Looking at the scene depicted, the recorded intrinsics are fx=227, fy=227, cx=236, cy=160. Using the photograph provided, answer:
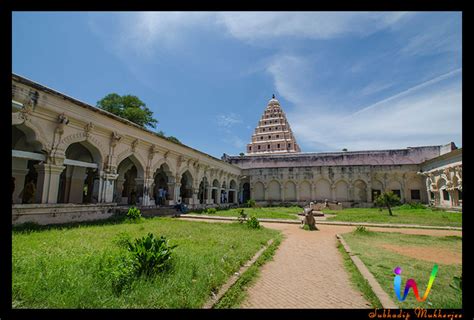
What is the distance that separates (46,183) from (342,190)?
101ft

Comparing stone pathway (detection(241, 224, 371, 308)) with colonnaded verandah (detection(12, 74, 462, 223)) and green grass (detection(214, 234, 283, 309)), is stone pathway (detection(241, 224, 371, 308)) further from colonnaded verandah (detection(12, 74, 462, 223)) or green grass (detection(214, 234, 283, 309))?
colonnaded verandah (detection(12, 74, 462, 223))

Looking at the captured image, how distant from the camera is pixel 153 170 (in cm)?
1548

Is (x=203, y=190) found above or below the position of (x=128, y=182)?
below

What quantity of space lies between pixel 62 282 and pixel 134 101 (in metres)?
32.2

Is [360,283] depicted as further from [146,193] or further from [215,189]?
[215,189]

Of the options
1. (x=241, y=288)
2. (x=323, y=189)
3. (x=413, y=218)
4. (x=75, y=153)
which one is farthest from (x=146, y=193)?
(x=323, y=189)

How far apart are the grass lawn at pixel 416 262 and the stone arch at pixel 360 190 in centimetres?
2252

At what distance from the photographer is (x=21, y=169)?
10281mm

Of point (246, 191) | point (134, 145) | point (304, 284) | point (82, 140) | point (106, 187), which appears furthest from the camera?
point (246, 191)

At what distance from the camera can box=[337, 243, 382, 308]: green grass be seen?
3348mm

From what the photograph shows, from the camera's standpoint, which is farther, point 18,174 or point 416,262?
point 18,174

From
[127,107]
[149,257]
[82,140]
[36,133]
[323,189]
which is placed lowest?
[149,257]
